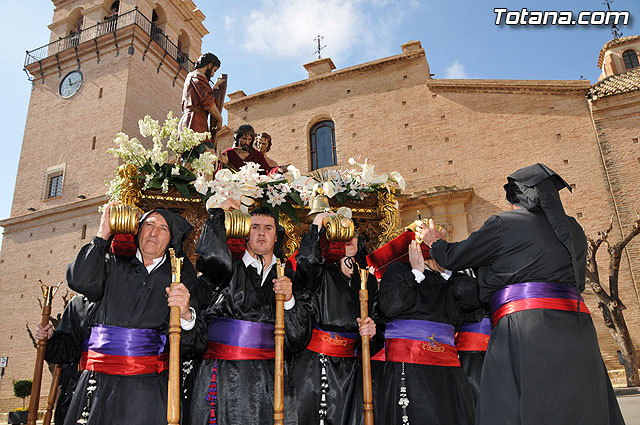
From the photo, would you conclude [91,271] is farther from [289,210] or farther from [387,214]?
[387,214]

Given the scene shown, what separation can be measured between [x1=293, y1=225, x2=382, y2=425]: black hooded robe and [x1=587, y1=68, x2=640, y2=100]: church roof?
55.8ft

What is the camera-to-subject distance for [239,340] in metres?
3.64

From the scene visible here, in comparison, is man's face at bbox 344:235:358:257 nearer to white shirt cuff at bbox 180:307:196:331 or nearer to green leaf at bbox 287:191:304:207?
green leaf at bbox 287:191:304:207

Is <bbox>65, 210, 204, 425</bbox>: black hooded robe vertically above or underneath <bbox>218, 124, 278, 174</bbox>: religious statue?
underneath

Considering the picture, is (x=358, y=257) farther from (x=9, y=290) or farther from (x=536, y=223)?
(x=9, y=290)

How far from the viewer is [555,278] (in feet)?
10.7

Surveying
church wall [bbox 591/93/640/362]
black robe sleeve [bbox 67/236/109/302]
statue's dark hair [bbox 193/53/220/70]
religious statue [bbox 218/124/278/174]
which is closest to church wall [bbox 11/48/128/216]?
statue's dark hair [bbox 193/53/220/70]

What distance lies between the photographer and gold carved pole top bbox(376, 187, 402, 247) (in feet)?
20.0

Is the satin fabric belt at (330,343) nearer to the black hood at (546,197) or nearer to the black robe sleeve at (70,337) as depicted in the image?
the black hood at (546,197)

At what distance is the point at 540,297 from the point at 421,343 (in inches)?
44.3

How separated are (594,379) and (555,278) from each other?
0.64 meters

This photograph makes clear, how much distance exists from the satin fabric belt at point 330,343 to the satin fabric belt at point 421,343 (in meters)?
0.35

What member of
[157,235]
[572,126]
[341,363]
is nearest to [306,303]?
[341,363]

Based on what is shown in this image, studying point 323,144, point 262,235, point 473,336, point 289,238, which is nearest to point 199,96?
point 289,238
